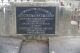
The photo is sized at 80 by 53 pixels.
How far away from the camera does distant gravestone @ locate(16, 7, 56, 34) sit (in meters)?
6.70

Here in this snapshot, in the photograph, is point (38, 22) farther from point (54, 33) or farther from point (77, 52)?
point (77, 52)

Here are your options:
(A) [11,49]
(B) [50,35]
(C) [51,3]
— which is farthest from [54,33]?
(A) [11,49]

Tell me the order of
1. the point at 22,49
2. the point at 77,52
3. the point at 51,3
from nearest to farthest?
the point at 77,52, the point at 22,49, the point at 51,3

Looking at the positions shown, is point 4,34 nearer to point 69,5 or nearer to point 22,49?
point 22,49

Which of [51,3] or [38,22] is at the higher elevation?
[51,3]

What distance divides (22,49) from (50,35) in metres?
1.13

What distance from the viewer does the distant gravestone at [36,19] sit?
6.70m

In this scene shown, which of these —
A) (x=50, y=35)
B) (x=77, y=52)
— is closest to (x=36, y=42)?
(x=50, y=35)

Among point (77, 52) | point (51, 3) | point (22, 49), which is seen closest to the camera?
point (77, 52)

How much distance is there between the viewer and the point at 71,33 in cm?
677

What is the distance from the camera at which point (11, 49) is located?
230 inches

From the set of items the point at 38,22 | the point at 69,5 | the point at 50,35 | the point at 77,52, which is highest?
the point at 69,5

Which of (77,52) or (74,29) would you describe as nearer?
(77,52)

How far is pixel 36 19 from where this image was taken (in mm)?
6707
